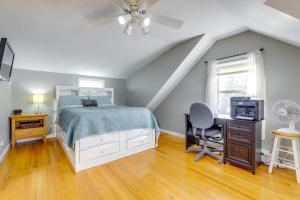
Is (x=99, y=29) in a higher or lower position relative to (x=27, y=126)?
higher

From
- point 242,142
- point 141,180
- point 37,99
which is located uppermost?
point 37,99

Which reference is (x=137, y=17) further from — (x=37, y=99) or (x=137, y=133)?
(x=37, y=99)

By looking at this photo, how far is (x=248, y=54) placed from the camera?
2490mm

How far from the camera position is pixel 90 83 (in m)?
4.48

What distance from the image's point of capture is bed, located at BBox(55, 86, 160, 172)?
214 centimetres

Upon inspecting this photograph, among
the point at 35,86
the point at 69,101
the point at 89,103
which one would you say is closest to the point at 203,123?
the point at 89,103

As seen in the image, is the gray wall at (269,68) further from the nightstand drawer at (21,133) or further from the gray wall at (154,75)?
the nightstand drawer at (21,133)

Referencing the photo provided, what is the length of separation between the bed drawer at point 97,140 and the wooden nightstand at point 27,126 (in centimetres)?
193

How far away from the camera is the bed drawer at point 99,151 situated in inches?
84.9

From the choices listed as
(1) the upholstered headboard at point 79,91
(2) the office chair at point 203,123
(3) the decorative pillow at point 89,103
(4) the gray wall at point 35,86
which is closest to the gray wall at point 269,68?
(2) the office chair at point 203,123

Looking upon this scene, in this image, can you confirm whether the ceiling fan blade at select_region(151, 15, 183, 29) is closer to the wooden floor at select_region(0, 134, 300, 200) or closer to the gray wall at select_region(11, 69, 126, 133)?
the wooden floor at select_region(0, 134, 300, 200)

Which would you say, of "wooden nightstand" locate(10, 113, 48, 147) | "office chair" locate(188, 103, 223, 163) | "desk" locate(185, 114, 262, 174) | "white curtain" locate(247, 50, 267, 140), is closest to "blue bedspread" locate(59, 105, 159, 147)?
"office chair" locate(188, 103, 223, 163)

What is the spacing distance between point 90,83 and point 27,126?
76.8 inches

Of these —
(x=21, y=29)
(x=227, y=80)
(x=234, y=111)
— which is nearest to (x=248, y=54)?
(x=227, y=80)
